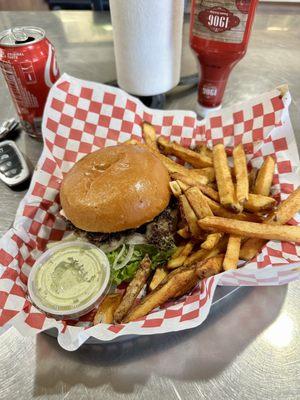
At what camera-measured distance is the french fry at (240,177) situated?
110cm

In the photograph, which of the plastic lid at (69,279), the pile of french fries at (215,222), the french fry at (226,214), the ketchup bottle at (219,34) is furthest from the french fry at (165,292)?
the ketchup bottle at (219,34)

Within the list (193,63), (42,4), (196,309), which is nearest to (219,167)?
(196,309)

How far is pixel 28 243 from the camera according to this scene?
3.97ft

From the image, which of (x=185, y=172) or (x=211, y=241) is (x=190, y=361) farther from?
(x=185, y=172)

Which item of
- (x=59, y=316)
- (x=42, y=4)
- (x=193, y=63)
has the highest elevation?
(x=59, y=316)

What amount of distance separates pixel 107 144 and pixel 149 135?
8.4 inches

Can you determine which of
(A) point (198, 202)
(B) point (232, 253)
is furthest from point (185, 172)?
(B) point (232, 253)

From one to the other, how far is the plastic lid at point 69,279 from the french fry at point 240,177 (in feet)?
1.68

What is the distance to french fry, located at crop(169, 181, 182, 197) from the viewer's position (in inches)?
46.0

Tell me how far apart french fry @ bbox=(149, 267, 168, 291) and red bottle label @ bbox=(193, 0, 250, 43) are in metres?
1.03

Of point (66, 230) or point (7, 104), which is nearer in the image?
point (66, 230)

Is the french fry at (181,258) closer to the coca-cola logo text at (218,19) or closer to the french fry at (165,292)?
the french fry at (165,292)

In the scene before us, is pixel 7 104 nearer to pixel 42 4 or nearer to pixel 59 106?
pixel 59 106

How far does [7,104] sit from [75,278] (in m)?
1.44
